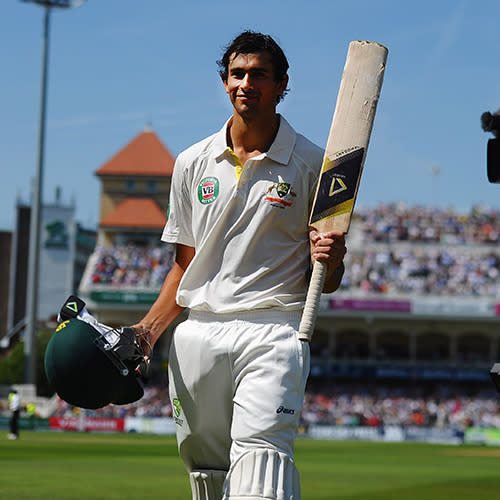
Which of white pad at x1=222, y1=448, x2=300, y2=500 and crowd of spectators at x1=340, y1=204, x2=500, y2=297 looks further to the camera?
crowd of spectators at x1=340, y1=204, x2=500, y2=297

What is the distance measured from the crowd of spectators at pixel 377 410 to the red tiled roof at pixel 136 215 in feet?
78.7

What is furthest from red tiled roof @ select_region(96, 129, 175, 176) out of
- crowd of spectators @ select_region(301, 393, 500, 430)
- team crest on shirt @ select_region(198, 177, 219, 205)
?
team crest on shirt @ select_region(198, 177, 219, 205)

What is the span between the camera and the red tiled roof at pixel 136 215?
229ft

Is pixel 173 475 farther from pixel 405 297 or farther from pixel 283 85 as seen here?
pixel 405 297

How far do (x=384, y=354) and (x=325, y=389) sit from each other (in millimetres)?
6556

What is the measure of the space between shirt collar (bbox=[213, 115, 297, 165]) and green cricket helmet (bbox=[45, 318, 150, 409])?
2.91 ft

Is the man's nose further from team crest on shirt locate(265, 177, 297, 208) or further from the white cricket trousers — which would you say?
the white cricket trousers

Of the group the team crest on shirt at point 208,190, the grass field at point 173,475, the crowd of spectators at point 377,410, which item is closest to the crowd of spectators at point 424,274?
the crowd of spectators at point 377,410

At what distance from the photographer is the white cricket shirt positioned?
4406 mm

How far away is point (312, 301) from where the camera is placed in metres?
4.14

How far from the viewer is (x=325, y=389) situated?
1961 inches

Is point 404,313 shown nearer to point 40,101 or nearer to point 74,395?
point 40,101

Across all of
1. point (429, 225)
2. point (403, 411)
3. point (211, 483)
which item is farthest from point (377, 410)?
point (211, 483)

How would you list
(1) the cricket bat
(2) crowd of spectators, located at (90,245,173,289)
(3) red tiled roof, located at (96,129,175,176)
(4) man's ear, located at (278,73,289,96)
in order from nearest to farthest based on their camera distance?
(1) the cricket bat → (4) man's ear, located at (278,73,289,96) → (2) crowd of spectators, located at (90,245,173,289) → (3) red tiled roof, located at (96,129,175,176)
